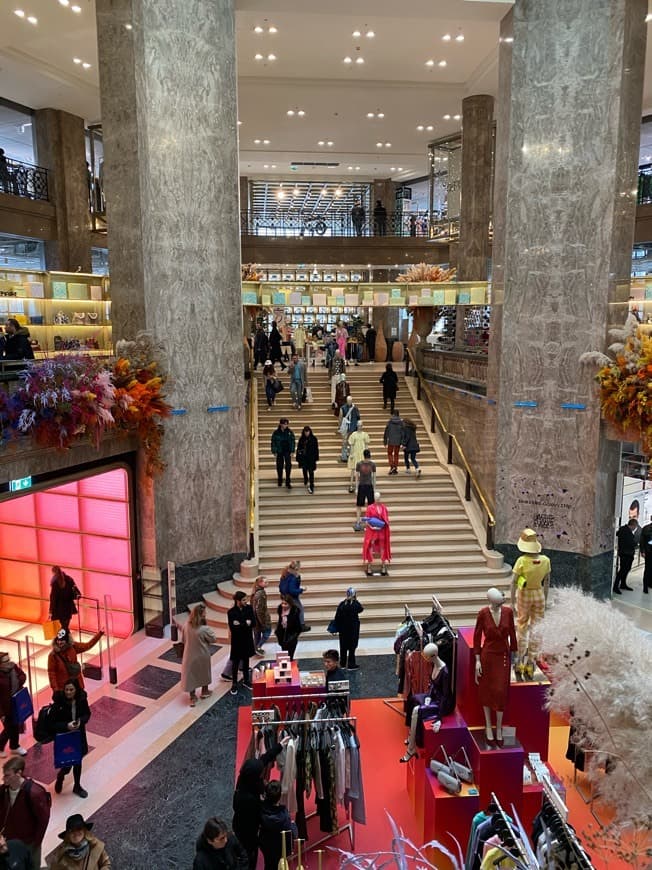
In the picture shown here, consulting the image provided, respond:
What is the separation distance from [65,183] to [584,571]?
48.9ft

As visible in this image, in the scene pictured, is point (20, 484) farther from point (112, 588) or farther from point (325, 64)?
point (325, 64)

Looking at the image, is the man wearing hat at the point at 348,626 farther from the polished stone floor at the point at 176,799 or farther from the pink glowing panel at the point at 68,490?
the pink glowing panel at the point at 68,490

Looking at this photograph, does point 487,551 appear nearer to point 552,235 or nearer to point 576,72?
point 552,235

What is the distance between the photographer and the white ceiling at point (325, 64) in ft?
39.1

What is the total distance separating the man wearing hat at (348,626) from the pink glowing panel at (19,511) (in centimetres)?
523

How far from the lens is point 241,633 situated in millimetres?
8023

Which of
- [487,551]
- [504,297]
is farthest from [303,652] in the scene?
[504,297]

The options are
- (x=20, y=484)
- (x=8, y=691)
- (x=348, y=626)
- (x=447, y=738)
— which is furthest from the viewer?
(x=348, y=626)

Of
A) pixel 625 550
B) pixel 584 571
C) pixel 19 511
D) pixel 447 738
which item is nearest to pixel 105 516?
pixel 19 511

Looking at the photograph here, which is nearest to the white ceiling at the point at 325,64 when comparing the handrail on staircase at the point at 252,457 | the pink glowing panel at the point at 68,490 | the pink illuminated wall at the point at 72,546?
the handrail on staircase at the point at 252,457

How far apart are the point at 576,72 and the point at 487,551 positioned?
7519 mm

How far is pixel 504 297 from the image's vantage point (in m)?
11.0

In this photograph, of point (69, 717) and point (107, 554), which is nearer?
point (69, 717)

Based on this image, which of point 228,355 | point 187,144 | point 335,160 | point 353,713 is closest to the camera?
point 353,713
